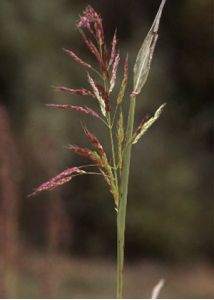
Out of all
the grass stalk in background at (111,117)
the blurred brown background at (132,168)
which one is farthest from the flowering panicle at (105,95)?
the blurred brown background at (132,168)

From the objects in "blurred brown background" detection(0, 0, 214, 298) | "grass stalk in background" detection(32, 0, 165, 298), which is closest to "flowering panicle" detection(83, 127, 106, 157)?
"grass stalk in background" detection(32, 0, 165, 298)

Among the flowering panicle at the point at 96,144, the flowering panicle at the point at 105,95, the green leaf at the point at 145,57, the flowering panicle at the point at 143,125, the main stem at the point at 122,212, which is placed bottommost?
the main stem at the point at 122,212

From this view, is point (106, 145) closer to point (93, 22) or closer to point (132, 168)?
point (132, 168)

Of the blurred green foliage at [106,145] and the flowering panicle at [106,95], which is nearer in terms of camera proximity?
the flowering panicle at [106,95]

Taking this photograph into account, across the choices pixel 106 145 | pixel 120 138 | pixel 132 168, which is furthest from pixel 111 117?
pixel 132 168

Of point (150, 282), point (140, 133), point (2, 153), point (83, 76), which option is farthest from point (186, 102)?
point (140, 133)

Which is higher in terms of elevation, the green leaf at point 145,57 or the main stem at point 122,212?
the green leaf at point 145,57

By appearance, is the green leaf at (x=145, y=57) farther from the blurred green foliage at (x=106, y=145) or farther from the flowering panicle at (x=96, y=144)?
the blurred green foliage at (x=106, y=145)

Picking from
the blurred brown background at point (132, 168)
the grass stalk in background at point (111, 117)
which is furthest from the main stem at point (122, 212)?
the blurred brown background at point (132, 168)
